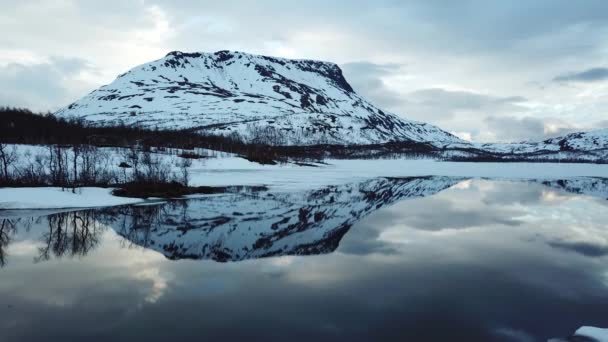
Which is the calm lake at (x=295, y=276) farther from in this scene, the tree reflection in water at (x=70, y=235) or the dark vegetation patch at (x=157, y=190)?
the dark vegetation patch at (x=157, y=190)

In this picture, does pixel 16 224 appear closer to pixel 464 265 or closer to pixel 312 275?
pixel 312 275

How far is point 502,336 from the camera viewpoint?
822 cm

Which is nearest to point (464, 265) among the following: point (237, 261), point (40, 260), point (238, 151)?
point (237, 261)

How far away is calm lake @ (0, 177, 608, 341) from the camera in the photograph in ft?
28.3

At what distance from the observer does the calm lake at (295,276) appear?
8.62 metres

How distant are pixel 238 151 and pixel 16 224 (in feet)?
329

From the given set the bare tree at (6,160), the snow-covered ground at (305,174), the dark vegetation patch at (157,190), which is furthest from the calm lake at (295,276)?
the snow-covered ground at (305,174)

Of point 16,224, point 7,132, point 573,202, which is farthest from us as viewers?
point 7,132

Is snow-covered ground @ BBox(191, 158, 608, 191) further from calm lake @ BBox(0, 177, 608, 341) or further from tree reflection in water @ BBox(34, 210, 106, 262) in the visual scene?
calm lake @ BBox(0, 177, 608, 341)

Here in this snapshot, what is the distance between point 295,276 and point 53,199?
2105cm

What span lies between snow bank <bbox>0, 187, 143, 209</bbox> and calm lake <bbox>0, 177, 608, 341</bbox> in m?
2.62

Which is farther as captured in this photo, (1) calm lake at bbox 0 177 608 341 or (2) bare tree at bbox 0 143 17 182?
(2) bare tree at bbox 0 143 17 182

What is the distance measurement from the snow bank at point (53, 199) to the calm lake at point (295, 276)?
262 cm

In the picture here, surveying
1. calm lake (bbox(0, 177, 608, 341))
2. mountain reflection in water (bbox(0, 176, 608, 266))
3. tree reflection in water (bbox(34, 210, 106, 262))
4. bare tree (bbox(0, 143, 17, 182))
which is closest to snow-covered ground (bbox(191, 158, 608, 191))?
mountain reflection in water (bbox(0, 176, 608, 266))
